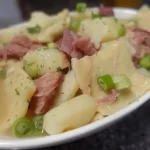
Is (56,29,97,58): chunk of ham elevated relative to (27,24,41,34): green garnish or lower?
elevated

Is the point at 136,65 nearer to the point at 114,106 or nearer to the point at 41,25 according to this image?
the point at 114,106

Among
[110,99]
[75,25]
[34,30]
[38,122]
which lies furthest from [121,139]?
[34,30]

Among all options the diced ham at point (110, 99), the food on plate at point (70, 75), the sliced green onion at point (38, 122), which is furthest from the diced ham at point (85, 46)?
the sliced green onion at point (38, 122)

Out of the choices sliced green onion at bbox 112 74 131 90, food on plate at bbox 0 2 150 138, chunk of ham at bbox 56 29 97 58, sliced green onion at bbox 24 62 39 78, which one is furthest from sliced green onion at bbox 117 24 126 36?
sliced green onion at bbox 24 62 39 78

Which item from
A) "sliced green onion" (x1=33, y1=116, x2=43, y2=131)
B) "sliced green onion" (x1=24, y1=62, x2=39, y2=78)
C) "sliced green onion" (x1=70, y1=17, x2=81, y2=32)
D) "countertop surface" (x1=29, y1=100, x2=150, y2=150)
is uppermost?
"sliced green onion" (x1=70, y1=17, x2=81, y2=32)

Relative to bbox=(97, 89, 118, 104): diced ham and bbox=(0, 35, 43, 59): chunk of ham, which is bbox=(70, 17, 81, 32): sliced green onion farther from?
bbox=(97, 89, 118, 104): diced ham

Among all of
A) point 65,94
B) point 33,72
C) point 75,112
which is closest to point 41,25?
point 33,72

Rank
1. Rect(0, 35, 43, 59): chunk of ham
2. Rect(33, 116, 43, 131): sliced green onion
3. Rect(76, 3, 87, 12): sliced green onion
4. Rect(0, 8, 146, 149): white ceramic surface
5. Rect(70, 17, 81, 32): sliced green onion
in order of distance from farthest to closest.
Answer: Rect(76, 3, 87, 12): sliced green onion < Rect(70, 17, 81, 32): sliced green onion < Rect(0, 35, 43, 59): chunk of ham < Rect(33, 116, 43, 131): sliced green onion < Rect(0, 8, 146, 149): white ceramic surface
